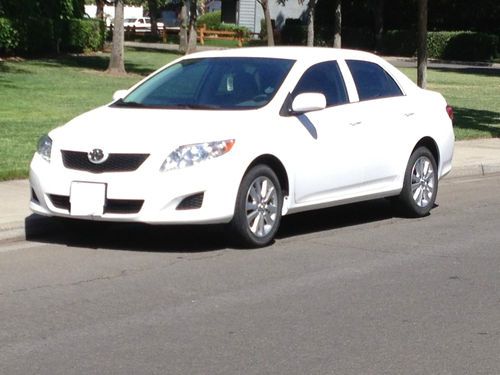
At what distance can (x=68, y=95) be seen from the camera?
2697 centimetres

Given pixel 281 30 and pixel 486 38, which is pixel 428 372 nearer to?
pixel 486 38

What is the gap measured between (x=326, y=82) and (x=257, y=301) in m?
3.53

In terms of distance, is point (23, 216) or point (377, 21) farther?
point (377, 21)

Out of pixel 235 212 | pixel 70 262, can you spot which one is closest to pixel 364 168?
pixel 235 212

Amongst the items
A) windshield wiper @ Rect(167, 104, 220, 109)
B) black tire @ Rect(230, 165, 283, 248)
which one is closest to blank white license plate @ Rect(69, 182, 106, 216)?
black tire @ Rect(230, 165, 283, 248)

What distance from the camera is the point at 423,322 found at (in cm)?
756

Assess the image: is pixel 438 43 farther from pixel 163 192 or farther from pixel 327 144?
pixel 163 192

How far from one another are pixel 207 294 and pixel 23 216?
3013 millimetres

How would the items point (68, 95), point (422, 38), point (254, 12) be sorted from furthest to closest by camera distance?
1. point (254, 12)
2. point (68, 95)
3. point (422, 38)

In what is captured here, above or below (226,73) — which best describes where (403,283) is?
below

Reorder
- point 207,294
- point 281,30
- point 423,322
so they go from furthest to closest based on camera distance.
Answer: point 281,30 < point 207,294 < point 423,322

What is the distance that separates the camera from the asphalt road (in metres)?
6.63

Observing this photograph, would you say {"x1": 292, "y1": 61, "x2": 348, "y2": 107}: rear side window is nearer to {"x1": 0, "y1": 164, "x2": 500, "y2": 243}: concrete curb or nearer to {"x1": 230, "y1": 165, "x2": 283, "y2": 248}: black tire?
{"x1": 230, "y1": 165, "x2": 283, "y2": 248}: black tire

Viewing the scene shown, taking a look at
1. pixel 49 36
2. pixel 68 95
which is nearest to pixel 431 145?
pixel 68 95
